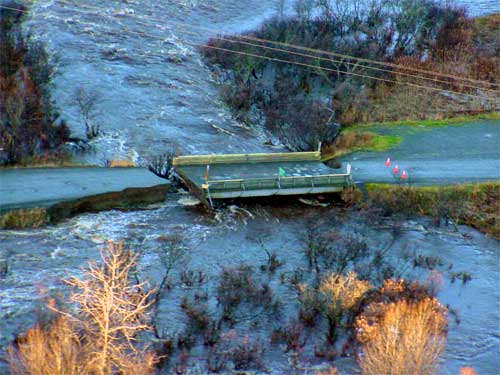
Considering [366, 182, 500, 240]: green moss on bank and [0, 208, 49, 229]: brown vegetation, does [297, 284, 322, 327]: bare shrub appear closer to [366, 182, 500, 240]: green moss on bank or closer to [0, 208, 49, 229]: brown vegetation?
[366, 182, 500, 240]: green moss on bank

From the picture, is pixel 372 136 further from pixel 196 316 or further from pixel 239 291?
pixel 196 316

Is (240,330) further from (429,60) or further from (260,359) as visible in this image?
(429,60)

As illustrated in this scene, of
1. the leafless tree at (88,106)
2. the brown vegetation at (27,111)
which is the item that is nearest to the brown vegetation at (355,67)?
the leafless tree at (88,106)

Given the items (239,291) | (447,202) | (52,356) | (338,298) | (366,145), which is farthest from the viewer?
(366,145)

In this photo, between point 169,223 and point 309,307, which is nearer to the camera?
point 309,307

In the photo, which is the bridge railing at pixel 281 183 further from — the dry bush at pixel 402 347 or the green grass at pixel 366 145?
the dry bush at pixel 402 347

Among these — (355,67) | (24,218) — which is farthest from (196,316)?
(355,67)
